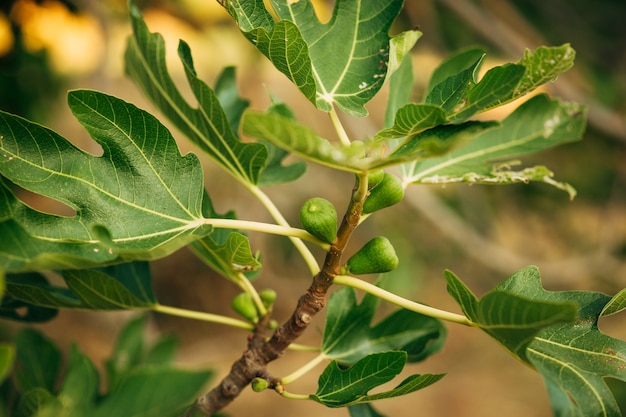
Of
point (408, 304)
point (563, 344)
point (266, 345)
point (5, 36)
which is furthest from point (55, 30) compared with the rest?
point (563, 344)

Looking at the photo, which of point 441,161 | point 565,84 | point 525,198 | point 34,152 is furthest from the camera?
point 525,198

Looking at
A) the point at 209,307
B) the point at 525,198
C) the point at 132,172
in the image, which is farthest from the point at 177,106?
the point at 209,307

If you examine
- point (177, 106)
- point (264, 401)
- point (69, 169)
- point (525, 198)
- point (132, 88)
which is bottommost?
point (264, 401)

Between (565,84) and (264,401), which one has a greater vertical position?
(565,84)

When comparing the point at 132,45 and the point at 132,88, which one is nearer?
the point at 132,45

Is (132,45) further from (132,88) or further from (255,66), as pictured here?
(132,88)

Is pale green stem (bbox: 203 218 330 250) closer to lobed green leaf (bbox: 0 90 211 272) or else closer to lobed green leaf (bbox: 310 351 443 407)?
lobed green leaf (bbox: 0 90 211 272)

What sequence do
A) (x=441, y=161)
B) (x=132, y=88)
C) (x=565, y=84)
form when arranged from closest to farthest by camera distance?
(x=441, y=161) < (x=565, y=84) < (x=132, y=88)
